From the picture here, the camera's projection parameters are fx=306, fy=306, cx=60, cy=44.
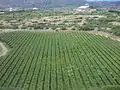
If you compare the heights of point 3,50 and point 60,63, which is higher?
point 60,63

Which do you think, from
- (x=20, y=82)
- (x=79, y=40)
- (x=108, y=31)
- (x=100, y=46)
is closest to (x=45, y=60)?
(x=20, y=82)

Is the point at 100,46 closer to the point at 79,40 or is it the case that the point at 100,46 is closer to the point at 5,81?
the point at 79,40

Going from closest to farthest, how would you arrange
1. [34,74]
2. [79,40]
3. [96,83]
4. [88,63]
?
1. [96,83]
2. [34,74]
3. [88,63]
4. [79,40]

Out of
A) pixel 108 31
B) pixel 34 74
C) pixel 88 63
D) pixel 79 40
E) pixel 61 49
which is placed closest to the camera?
pixel 34 74

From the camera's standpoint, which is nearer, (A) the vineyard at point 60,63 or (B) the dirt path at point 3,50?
(A) the vineyard at point 60,63

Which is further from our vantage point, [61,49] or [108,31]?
[108,31]

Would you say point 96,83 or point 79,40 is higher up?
point 96,83

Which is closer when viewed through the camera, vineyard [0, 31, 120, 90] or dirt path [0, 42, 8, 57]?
vineyard [0, 31, 120, 90]

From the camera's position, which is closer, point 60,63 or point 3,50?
point 60,63
